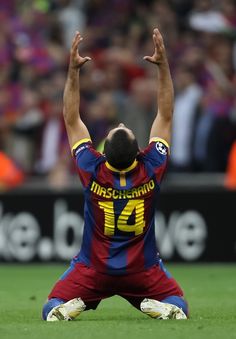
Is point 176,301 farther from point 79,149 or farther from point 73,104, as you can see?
point 73,104

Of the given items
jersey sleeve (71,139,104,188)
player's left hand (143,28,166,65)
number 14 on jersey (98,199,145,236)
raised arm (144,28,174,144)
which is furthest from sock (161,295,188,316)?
player's left hand (143,28,166,65)

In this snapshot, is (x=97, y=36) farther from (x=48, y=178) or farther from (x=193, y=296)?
(x=193, y=296)

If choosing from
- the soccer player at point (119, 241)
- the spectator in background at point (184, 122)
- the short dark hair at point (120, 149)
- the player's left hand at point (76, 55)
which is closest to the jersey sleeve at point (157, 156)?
the soccer player at point (119, 241)

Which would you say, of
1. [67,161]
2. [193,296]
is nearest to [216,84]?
[67,161]

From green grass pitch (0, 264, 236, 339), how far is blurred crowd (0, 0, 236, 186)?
207 cm

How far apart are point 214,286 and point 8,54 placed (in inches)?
280

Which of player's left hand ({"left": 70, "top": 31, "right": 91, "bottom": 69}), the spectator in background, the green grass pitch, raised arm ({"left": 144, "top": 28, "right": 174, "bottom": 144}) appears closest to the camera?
the green grass pitch

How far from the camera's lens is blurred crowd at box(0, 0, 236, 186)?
16.0 m

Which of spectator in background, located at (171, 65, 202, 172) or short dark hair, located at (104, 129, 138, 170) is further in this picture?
spectator in background, located at (171, 65, 202, 172)

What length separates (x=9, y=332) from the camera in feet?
26.2

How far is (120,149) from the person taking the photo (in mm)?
8391

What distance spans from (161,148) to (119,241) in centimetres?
77

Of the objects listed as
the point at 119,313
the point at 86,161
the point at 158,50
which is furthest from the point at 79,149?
the point at 119,313

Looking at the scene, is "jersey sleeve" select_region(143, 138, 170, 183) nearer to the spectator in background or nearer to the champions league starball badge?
the champions league starball badge
